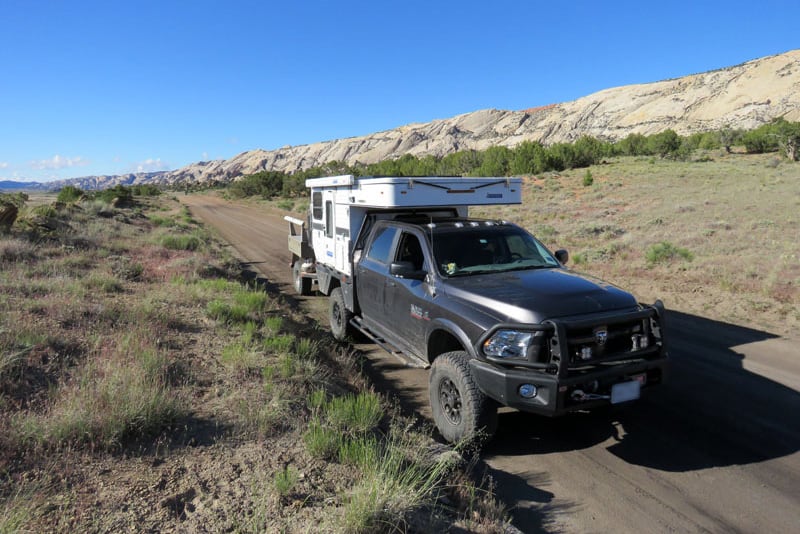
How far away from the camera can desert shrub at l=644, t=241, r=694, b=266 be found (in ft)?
40.2

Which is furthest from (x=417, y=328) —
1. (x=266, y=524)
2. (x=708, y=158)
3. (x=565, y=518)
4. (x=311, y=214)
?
(x=708, y=158)

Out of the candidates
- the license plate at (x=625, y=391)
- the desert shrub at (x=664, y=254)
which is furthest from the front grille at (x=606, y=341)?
the desert shrub at (x=664, y=254)

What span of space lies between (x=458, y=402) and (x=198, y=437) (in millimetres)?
2232

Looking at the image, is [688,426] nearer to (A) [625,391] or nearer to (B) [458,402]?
(A) [625,391]

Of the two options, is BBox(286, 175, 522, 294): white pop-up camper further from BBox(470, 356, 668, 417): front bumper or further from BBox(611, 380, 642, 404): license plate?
BBox(611, 380, 642, 404): license plate

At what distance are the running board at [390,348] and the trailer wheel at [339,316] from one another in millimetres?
164

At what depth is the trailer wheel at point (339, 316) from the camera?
7578 millimetres

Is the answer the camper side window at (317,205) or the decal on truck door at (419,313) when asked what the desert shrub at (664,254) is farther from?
the decal on truck door at (419,313)

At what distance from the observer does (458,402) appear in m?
4.52

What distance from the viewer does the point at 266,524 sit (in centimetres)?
289

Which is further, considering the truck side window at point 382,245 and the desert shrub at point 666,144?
the desert shrub at point 666,144

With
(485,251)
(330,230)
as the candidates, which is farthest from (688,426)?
(330,230)

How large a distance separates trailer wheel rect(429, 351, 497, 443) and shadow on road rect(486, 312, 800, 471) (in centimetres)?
39

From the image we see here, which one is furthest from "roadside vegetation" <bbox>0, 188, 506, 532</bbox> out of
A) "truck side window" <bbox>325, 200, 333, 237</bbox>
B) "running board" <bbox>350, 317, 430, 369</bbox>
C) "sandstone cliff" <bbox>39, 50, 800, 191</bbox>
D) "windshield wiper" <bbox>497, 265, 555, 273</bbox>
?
"sandstone cliff" <bbox>39, 50, 800, 191</bbox>
